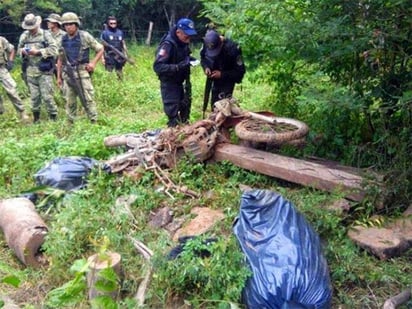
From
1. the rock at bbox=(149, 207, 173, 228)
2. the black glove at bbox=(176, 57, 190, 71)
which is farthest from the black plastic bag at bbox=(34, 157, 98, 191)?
the black glove at bbox=(176, 57, 190, 71)

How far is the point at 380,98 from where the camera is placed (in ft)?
14.7

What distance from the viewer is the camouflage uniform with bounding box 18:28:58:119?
8.47 meters

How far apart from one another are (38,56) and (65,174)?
4.05m

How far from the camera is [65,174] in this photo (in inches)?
195

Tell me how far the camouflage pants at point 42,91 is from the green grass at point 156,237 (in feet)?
7.84

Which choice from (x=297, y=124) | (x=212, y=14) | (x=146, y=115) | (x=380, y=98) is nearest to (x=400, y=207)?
(x=380, y=98)

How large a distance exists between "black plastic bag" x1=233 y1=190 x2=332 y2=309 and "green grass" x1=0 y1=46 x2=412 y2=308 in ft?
0.37

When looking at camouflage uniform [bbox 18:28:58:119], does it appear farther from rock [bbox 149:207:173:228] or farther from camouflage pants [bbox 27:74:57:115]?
rock [bbox 149:207:173:228]

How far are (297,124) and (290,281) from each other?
2.29 meters

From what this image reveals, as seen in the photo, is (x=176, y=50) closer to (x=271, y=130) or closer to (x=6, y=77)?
(x=271, y=130)

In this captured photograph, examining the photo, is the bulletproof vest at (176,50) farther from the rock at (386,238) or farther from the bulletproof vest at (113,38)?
the bulletproof vest at (113,38)

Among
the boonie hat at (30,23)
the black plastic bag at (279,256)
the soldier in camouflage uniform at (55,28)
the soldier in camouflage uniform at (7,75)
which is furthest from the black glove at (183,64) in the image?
the soldier in camouflage uniform at (7,75)

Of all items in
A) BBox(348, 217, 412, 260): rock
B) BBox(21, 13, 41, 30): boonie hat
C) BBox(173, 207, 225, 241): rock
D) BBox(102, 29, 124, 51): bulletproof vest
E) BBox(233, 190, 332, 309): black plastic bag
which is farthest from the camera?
BBox(102, 29, 124, 51): bulletproof vest

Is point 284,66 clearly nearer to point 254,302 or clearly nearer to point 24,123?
point 254,302
